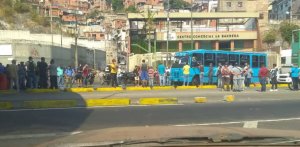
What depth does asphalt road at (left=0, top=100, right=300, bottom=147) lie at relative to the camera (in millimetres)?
8008

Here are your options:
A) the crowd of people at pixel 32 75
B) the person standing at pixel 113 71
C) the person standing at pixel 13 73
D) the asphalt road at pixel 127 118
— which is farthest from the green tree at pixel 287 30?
the person standing at pixel 13 73

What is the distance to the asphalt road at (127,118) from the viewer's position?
8008mm

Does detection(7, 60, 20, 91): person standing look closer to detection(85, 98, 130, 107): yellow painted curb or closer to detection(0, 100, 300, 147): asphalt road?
detection(85, 98, 130, 107): yellow painted curb

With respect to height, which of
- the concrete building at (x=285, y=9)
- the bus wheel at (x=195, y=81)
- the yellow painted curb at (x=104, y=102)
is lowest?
the yellow painted curb at (x=104, y=102)

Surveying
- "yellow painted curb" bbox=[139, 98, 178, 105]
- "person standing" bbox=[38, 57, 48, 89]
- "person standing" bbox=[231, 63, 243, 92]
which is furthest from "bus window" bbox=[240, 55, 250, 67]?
"person standing" bbox=[38, 57, 48, 89]

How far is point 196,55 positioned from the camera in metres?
23.9

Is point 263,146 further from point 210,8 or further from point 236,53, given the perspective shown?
point 210,8

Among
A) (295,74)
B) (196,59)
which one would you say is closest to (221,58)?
(196,59)

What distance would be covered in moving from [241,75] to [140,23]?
117 feet

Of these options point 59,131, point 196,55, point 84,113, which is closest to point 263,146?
point 59,131

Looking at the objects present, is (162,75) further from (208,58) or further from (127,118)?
(127,118)

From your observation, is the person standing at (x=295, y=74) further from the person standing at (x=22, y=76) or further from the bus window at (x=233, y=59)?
the person standing at (x=22, y=76)

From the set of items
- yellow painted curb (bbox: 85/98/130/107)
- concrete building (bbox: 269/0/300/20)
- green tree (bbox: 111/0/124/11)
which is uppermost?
green tree (bbox: 111/0/124/11)

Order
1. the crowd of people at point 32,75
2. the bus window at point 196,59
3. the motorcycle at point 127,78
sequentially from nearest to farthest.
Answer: the crowd of people at point 32,75, the bus window at point 196,59, the motorcycle at point 127,78
